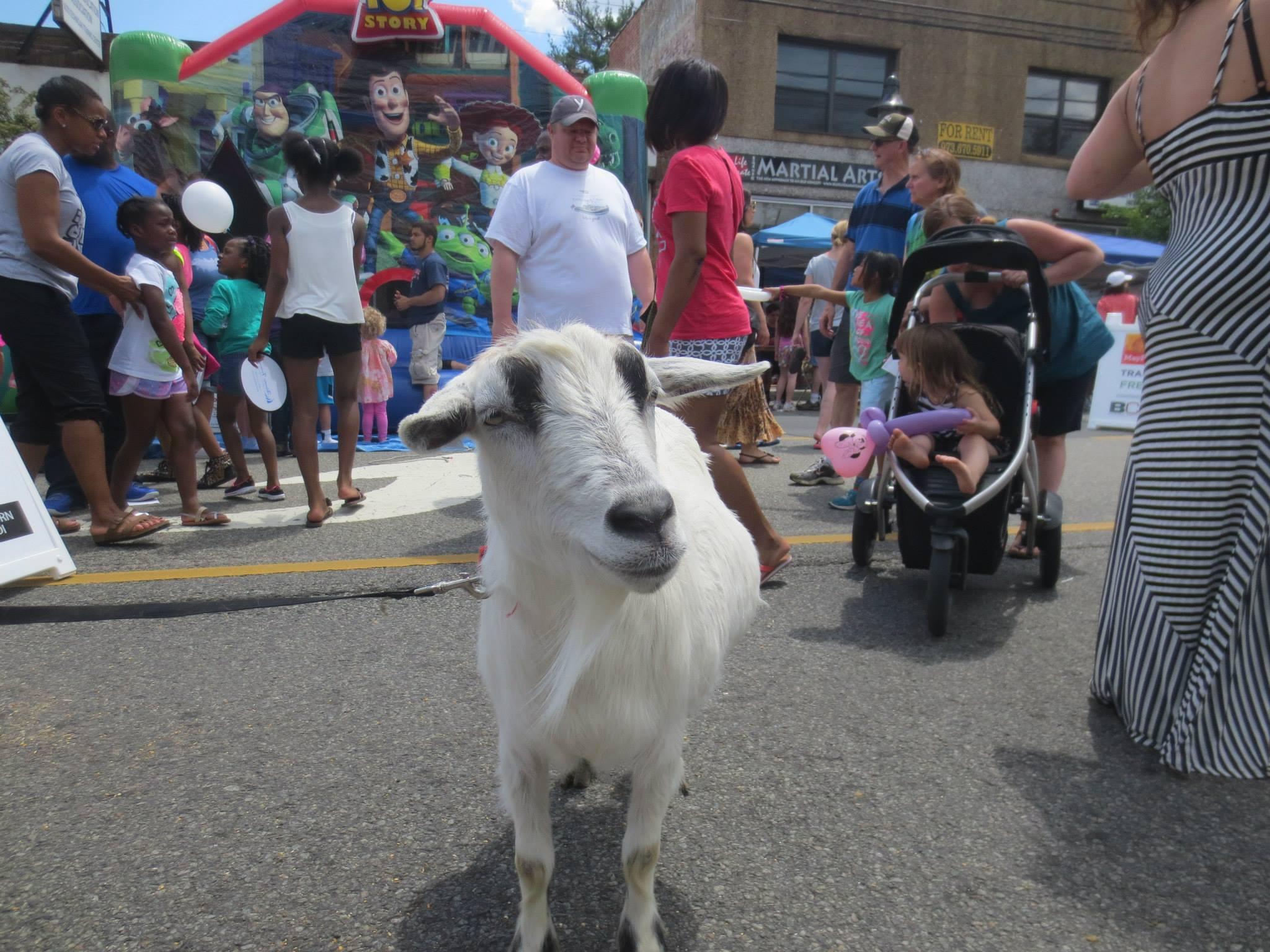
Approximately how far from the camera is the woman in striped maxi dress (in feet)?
7.24

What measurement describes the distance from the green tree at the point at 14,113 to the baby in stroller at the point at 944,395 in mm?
15927

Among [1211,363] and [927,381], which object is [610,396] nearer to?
[1211,363]

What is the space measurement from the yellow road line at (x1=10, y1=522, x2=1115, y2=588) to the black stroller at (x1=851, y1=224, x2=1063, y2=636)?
2.29m

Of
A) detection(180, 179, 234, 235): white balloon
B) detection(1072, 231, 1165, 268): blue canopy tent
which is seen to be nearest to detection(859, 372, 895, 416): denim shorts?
detection(180, 179, 234, 235): white balloon

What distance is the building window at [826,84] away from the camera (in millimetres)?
20578

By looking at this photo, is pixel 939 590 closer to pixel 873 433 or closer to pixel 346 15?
pixel 873 433

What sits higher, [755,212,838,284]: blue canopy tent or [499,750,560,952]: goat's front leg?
[755,212,838,284]: blue canopy tent

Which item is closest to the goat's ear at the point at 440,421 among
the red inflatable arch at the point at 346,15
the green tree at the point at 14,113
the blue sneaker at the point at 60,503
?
the blue sneaker at the point at 60,503

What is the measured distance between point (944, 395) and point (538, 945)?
10.2ft

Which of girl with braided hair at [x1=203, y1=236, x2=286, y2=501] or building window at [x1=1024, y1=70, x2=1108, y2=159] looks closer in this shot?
girl with braided hair at [x1=203, y1=236, x2=286, y2=501]

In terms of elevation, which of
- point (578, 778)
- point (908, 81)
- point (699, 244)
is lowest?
point (578, 778)

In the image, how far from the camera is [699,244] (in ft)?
11.5

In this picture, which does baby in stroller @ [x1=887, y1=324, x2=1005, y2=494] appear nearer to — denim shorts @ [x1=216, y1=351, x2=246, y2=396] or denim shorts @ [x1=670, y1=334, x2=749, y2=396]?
denim shorts @ [x1=670, y1=334, x2=749, y2=396]

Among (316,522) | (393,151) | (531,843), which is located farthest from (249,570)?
→ (393,151)
